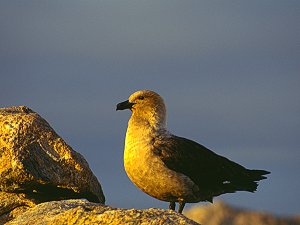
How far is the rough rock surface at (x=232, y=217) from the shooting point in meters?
14.8

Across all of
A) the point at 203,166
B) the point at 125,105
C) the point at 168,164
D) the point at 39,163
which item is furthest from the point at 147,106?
the point at 39,163

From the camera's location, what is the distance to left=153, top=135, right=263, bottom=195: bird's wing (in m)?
14.2

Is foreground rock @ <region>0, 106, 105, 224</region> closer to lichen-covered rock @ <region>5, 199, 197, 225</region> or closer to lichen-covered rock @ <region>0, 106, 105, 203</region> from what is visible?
lichen-covered rock @ <region>0, 106, 105, 203</region>

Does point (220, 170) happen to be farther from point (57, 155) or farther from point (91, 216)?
point (91, 216)

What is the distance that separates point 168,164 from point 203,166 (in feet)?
3.45

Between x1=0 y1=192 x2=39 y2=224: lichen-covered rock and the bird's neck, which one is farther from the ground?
the bird's neck

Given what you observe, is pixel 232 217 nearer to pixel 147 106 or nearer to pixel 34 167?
pixel 147 106

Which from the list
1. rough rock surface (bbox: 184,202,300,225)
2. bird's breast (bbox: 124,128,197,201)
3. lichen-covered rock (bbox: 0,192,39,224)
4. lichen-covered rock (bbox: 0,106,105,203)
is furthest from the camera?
rough rock surface (bbox: 184,202,300,225)

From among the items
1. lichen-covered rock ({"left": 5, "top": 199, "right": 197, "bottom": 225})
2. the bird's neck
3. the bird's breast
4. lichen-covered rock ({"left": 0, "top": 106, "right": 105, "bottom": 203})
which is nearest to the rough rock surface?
the bird's breast

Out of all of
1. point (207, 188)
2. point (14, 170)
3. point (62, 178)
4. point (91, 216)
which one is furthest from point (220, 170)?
point (91, 216)

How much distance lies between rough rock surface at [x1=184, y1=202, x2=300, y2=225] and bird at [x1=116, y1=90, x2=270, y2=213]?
282 millimetres

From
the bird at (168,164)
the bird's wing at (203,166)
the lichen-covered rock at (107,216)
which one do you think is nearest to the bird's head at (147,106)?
the bird at (168,164)

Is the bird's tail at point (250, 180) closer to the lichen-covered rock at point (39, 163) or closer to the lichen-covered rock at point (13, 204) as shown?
the lichen-covered rock at point (39, 163)

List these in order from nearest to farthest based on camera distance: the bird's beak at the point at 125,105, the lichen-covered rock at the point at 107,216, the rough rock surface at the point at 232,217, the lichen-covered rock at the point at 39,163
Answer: the lichen-covered rock at the point at 107,216 → the lichen-covered rock at the point at 39,163 → the rough rock surface at the point at 232,217 → the bird's beak at the point at 125,105
